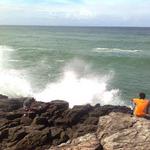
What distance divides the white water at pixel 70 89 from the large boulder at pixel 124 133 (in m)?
12.1

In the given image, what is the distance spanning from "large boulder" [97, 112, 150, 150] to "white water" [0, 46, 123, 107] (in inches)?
478

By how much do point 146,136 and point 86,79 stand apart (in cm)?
2227

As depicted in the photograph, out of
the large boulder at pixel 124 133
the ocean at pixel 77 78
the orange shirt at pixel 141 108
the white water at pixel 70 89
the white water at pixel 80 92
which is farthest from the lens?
the ocean at pixel 77 78

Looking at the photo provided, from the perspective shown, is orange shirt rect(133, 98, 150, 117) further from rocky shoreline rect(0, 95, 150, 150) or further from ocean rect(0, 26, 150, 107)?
ocean rect(0, 26, 150, 107)

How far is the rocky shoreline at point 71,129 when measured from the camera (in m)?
11.1

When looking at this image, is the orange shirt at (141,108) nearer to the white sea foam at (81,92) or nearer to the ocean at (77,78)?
the white sea foam at (81,92)

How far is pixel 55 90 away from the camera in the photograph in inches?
1117

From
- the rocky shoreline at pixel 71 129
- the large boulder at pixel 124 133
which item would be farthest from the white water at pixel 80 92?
the large boulder at pixel 124 133

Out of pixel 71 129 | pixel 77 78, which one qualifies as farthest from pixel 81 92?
pixel 71 129

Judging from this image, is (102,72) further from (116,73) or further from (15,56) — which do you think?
(15,56)

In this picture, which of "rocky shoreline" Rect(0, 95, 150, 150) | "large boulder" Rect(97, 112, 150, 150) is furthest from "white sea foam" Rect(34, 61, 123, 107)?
"large boulder" Rect(97, 112, 150, 150)

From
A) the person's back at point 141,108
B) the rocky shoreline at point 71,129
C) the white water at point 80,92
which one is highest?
the person's back at point 141,108

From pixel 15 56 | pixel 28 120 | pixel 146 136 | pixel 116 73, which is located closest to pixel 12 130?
pixel 28 120

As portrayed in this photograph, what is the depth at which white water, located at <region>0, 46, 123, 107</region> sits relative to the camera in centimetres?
2619
